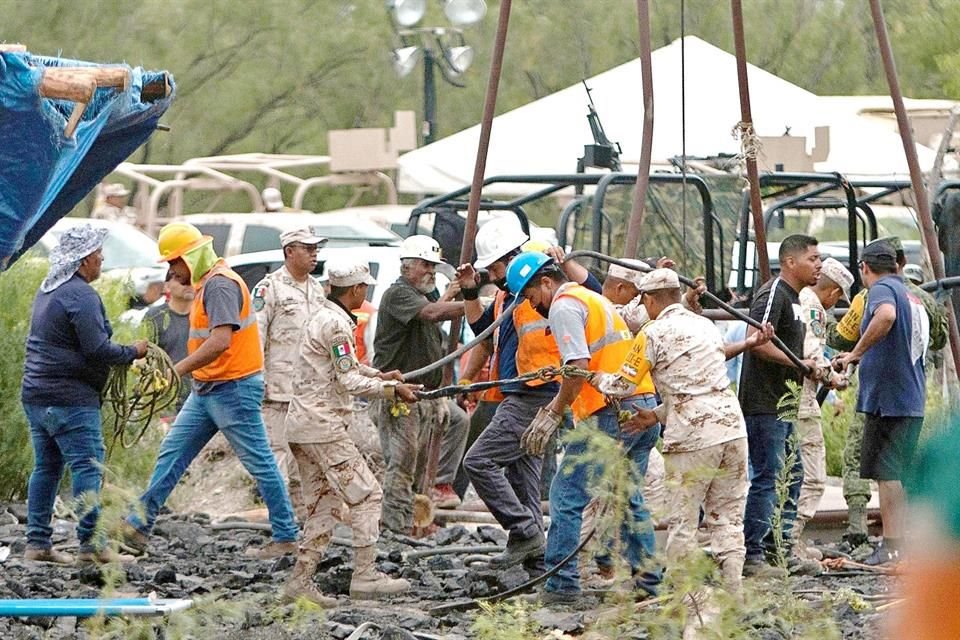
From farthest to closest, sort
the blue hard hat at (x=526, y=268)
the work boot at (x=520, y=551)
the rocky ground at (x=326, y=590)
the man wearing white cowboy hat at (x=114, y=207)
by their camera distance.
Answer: the man wearing white cowboy hat at (x=114, y=207)
the work boot at (x=520, y=551)
the blue hard hat at (x=526, y=268)
the rocky ground at (x=326, y=590)

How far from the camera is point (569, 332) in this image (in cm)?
850

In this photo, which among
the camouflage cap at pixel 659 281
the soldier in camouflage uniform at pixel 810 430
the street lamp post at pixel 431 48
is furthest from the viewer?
the street lamp post at pixel 431 48

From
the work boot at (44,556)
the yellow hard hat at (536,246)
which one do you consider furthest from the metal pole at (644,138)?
the work boot at (44,556)

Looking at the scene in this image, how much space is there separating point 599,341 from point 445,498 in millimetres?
3987

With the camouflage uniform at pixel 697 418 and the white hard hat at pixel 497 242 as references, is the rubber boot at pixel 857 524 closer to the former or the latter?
the white hard hat at pixel 497 242

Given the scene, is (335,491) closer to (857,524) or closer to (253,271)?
(857,524)

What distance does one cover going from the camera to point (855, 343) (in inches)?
419

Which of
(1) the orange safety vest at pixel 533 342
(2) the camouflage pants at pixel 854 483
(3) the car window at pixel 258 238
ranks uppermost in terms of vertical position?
(3) the car window at pixel 258 238

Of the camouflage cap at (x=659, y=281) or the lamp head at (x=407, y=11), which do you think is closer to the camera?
the camouflage cap at (x=659, y=281)

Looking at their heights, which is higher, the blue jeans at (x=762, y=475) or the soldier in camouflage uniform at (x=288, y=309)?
the soldier in camouflage uniform at (x=288, y=309)

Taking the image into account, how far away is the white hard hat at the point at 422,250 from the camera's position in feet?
35.7

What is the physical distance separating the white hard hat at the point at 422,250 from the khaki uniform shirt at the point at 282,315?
63 cm

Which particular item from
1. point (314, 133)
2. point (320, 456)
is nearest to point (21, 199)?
point (320, 456)

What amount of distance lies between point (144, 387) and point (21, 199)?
2702 mm
